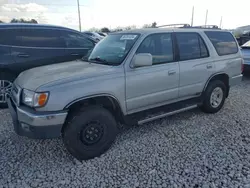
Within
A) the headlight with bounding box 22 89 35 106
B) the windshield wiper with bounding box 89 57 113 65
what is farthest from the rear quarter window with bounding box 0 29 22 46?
the headlight with bounding box 22 89 35 106

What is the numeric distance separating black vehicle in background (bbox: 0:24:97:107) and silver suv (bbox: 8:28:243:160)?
1584 millimetres

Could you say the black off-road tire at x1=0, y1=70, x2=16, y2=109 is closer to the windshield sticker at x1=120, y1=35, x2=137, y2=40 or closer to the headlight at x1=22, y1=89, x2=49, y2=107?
the headlight at x1=22, y1=89, x2=49, y2=107

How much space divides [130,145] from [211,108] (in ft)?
7.00

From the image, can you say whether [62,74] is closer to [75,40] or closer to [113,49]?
[113,49]

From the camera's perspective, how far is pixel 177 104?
13.3 feet

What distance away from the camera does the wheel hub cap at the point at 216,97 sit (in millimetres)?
4582

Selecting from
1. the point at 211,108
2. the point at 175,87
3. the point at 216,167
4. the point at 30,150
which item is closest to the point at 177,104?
the point at 175,87

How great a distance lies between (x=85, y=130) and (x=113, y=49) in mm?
1496

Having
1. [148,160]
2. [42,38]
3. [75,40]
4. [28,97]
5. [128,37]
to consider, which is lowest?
[148,160]

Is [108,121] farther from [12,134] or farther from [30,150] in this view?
[12,134]

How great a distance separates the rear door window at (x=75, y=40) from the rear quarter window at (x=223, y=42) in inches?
120

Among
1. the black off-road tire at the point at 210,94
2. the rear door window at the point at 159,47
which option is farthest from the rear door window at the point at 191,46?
the black off-road tire at the point at 210,94

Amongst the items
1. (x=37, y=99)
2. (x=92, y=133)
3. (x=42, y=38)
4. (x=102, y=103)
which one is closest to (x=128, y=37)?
(x=102, y=103)

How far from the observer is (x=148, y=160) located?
305 centimetres
